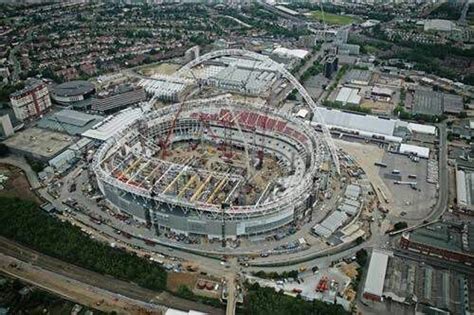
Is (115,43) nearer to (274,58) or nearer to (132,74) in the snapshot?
(132,74)

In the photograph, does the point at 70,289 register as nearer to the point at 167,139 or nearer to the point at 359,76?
the point at 167,139

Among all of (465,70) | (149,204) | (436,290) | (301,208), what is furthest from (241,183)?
(465,70)

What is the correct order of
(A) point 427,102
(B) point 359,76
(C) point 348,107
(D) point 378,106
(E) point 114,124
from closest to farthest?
(E) point 114,124 → (C) point 348,107 → (A) point 427,102 → (D) point 378,106 → (B) point 359,76

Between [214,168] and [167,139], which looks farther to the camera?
[167,139]

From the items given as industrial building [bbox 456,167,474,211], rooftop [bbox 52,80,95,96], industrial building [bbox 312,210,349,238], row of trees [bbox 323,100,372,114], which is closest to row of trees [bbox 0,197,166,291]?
industrial building [bbox 312,210,349,238]

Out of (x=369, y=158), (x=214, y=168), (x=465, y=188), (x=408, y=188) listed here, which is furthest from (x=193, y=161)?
(x=465, y=188)

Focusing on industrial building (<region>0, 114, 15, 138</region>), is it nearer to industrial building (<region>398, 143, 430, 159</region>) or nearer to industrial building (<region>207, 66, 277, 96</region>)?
industrial building (<region>207, 66, 277, 96</region>)
